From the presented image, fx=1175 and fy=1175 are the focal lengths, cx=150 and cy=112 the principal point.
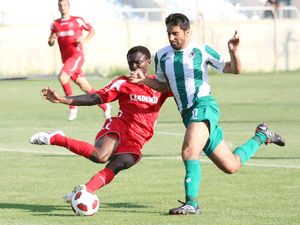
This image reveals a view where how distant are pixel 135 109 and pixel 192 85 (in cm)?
113

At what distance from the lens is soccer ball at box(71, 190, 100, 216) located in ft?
36.2

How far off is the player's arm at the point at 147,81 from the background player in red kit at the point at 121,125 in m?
0.34

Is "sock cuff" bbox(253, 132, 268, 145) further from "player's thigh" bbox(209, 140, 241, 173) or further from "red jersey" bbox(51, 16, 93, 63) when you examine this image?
"red jersey" bbox(51, 16, 93, 63)

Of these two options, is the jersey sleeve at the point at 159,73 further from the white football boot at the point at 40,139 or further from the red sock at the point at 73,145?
the white football boot at the point at 40,139

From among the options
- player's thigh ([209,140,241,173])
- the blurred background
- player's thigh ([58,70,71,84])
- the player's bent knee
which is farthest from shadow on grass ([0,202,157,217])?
the blurred background

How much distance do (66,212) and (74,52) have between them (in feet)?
47.0

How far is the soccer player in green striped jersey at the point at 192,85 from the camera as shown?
11114 mm

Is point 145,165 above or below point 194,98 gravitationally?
below

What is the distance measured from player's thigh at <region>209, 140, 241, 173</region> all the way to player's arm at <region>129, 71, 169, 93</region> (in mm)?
793

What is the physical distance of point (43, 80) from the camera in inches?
1570

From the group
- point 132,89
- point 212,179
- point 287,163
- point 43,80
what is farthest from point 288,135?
point 43,80

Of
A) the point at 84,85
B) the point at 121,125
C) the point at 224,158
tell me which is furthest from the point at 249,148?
the point at 84,85

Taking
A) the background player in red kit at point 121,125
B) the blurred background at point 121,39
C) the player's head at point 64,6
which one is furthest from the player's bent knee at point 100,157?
the blurred background at point 121,39

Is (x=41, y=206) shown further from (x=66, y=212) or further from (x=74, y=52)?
(x=74, y=52)
